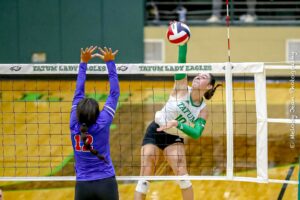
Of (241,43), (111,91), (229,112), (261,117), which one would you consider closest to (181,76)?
(229,112)

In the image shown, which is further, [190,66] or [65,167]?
[65,167]

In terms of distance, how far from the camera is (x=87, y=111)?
6.13 meters

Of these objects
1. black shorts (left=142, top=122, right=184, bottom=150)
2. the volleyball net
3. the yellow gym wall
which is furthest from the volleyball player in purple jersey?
the yellow gym wall

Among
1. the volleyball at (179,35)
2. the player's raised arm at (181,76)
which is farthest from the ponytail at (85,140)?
the volleyball at (179,35)

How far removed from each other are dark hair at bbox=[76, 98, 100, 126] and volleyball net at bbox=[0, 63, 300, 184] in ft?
5.74

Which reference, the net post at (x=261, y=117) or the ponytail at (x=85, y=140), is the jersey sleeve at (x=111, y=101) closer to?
the ponytail at (x=85, y=140)

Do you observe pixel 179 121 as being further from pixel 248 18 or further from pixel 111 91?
pixel 248 18

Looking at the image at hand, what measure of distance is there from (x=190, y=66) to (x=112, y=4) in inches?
471

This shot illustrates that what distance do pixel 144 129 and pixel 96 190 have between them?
294 inches

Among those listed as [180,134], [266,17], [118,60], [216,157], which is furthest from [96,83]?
[180,134]

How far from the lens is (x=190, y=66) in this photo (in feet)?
25.9

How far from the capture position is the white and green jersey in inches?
316

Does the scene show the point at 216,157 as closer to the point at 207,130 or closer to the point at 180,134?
the point at 207,130

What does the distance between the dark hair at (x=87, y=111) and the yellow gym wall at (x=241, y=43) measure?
13.3 metres
